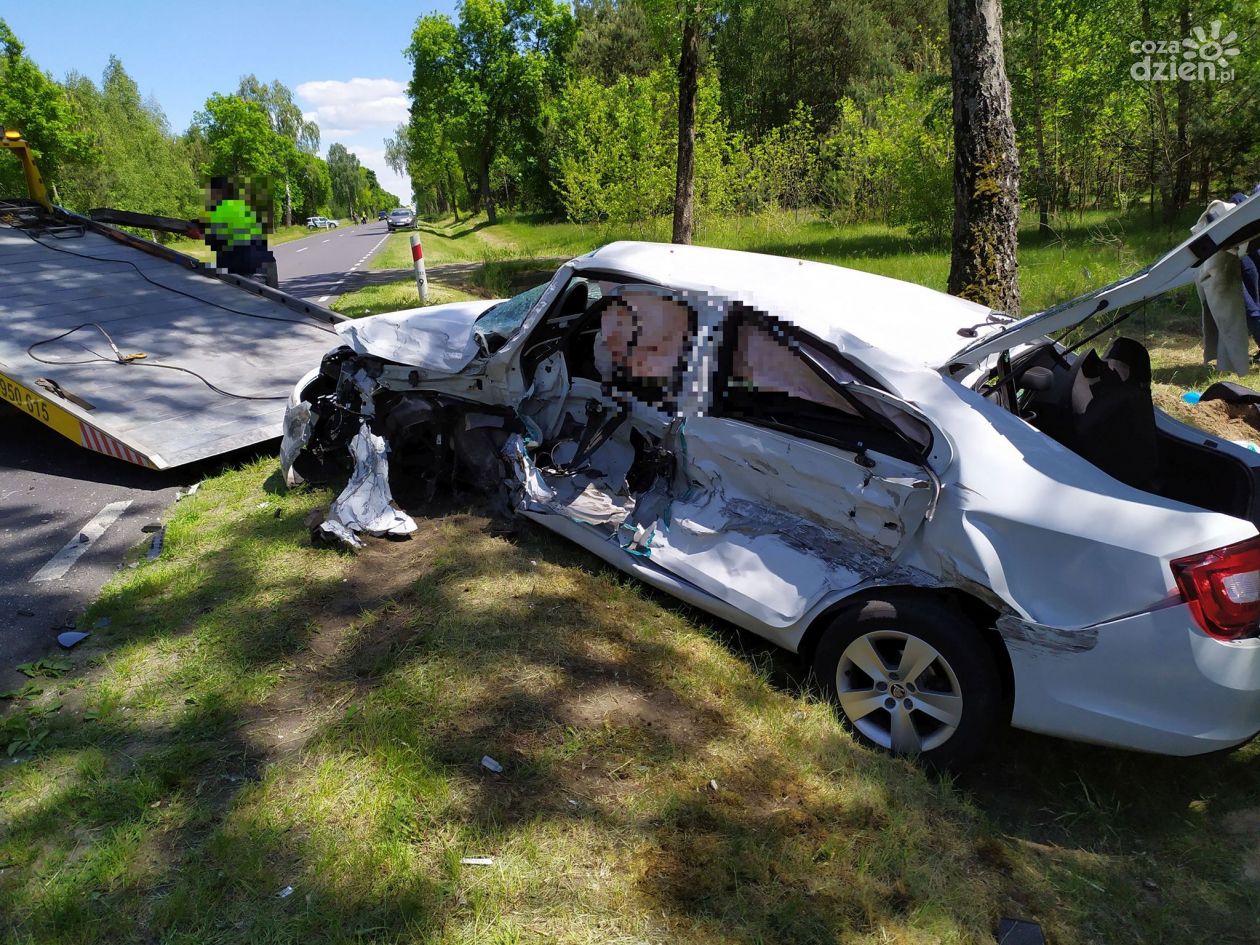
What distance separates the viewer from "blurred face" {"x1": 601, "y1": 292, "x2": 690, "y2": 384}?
3592mm

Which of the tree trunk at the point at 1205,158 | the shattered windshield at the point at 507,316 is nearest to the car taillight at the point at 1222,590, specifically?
the shattered windshield at the point at 507,316

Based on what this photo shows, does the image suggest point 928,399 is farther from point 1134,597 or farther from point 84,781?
point 84,781

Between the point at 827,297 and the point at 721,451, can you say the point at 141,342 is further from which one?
the point at 827,297

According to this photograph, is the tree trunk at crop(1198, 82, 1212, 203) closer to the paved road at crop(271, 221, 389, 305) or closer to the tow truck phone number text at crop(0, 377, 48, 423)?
the paved road at crop(271, 221, 389, 305)

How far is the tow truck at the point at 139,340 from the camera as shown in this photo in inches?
214

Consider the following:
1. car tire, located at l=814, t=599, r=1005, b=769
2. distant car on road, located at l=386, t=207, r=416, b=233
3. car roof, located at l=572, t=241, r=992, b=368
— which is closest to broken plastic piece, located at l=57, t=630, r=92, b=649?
car roof, located at l=572, t=241, r=992, b=368

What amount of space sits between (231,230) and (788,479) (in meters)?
9.18

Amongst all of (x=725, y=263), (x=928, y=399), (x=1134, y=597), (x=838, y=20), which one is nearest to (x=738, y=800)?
(x=1134, y=597)

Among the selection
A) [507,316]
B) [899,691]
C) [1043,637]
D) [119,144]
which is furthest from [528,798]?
[119,144]

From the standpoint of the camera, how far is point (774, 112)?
121 ft

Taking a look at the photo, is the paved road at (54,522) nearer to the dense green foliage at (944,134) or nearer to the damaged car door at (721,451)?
the damaged car door at (721,451)

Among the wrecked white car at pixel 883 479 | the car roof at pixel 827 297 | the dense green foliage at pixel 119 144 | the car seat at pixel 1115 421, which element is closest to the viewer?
the wrecked white car at pixel 883 479

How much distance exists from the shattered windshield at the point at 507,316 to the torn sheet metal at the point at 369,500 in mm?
897

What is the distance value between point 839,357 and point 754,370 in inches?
15.1
